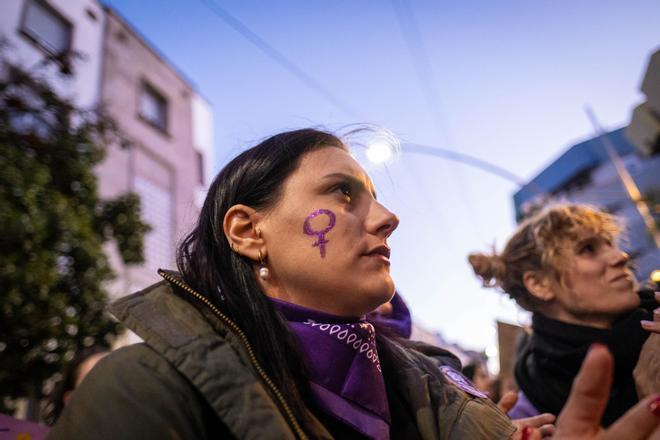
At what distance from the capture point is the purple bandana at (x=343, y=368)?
1412 millimetres

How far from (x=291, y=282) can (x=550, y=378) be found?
134 centimetres

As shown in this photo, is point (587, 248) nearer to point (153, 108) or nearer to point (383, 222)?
point (383, 222)

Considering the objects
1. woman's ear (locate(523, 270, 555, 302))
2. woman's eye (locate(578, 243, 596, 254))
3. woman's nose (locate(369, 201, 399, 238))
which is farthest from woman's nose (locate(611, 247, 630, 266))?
woman's nose (locate(369, 201, 399, 238))

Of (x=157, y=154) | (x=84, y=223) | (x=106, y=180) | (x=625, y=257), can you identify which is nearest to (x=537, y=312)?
(x=625, y=257)

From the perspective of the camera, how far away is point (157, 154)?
15.2m

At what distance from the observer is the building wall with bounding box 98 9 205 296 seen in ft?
42.5

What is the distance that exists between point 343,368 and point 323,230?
423 mm

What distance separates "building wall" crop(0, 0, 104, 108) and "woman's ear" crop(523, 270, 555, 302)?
34.0 feet

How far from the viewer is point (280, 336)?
1.48 meters

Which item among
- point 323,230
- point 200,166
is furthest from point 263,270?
point 200,166

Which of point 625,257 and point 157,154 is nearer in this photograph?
point 625,257

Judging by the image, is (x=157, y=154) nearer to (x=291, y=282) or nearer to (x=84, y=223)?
(x=84, y=223)

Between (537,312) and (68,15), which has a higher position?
(68,15)

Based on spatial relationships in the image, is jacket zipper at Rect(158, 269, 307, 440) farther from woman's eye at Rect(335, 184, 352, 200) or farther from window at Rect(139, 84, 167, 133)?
window at Rect(139, 84, 167, 133)
